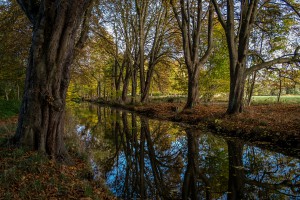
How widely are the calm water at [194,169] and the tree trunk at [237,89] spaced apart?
2988 millimetres

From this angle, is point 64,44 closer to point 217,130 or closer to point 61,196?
point 61,196

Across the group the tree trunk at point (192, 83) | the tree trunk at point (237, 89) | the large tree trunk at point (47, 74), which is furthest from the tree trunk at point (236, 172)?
the tree trunk at point (192, 83)

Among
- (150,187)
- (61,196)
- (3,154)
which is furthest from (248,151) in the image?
(3,154)

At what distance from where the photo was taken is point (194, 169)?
607cm

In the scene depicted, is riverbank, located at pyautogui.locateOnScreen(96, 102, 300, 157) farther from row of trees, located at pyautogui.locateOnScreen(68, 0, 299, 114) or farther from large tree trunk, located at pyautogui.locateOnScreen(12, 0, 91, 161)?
large tree trunk, located at pyautogui.locateOnScreen(12, 0, 91, 161)

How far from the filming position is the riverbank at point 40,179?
149 inches

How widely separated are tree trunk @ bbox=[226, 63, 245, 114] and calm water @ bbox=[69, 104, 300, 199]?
299cm

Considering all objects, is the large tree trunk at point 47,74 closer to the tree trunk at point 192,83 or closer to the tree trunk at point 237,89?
the tree trunk at point 237,89

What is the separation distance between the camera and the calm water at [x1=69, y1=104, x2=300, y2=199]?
15.5ft

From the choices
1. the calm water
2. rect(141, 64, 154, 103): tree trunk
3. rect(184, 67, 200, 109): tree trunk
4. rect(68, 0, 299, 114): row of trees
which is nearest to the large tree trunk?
the calm water

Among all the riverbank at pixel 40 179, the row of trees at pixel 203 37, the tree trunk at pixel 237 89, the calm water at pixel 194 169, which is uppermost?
the row of trees at pixel 203 37

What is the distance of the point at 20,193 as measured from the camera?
3.61 m

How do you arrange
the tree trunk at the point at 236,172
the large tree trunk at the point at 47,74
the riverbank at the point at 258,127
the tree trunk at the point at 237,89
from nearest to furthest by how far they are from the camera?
the tree trunk at the point at 236,172, the large tree trunk at the point at 47,74, the riverbank at the point at 258,127, the tree trunk at the point at 237,89

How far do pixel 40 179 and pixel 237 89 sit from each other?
10.0 meters
